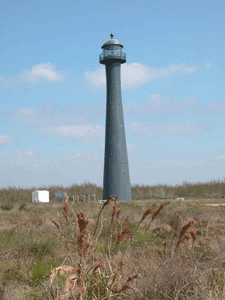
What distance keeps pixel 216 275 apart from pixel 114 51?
2597cm

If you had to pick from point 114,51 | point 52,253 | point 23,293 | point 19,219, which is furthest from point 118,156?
point 23,293

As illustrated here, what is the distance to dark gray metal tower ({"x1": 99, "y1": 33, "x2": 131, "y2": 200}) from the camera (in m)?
28.1

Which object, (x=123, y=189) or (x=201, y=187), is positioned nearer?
(x=123, y=189)

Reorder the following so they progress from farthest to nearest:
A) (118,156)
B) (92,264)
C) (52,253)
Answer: (118,156) → (52,253) → (92,264)

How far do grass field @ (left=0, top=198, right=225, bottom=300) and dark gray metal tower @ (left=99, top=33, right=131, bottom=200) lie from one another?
1512cm

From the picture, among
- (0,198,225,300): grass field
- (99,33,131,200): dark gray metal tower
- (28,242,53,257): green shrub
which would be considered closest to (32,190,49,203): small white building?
(99,33,131,200): dark gray metal tower

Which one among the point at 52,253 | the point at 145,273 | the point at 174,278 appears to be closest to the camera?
the point at 174,278

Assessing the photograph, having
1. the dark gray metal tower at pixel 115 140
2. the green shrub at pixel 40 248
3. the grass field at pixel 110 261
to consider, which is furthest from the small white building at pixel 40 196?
the green shrub at pixel 40 248

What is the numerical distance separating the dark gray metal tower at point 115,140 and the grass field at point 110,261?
15116 millimetres

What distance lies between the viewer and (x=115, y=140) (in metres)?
28.2

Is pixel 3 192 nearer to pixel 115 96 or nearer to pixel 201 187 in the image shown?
pixel 115 96

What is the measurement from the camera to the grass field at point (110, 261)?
292cm

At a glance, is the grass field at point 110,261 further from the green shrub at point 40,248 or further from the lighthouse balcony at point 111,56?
the lighthouse balcony at point 111,56

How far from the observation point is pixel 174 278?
3775mm
